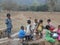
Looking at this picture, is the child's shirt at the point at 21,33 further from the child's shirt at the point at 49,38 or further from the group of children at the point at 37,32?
the child's shirt at the point at 49,38

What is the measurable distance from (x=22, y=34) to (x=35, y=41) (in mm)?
712

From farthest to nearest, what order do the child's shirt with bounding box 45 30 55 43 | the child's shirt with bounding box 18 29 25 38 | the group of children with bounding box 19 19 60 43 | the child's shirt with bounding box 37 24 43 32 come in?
the child's shirt with bounding box 37 24 43 32, the child's shirt with bounding box 18 29 25 38, the group of children with bounding box 19 19 60 43, the child's shirt with bounding box 45 30 55 43

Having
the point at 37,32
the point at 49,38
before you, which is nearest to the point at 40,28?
the point at 37,32

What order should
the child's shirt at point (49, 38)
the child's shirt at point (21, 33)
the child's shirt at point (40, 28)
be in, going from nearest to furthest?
the child's shirt at point (49, 38), the child's shirt at point (21, 33), the child's shirt at point (40, 28)

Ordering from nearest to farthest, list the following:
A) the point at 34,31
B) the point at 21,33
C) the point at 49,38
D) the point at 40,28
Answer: the point at 49,38 < the point at 21,33 < the point at 40,28 < the point at 34,31

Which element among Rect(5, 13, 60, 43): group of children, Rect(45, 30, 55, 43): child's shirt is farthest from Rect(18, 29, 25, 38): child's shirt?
Rect(45, 30, 55, 43): child's shirt

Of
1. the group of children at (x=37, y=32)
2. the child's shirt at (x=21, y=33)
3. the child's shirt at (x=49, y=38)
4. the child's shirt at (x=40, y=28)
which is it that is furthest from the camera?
the child's shirt at (x=40, y=28)

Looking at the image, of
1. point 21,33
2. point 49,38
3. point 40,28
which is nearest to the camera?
point 49,38

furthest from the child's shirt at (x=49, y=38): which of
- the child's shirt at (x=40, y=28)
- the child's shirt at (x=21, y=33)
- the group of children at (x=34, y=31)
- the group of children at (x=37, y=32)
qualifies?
the child's shirt at (x=40, y=28)

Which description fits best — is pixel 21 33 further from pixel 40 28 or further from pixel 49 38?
pixel 49 38

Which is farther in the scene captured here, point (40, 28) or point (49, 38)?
point (40, 28)

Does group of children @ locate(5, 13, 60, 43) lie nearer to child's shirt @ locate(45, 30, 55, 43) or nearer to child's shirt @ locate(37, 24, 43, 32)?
child's shirt @ locate(37, 24, 43, 32)

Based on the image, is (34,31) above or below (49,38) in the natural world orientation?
below

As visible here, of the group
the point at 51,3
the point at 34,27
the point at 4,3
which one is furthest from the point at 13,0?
the point at 34,27
